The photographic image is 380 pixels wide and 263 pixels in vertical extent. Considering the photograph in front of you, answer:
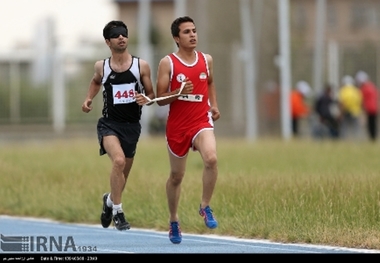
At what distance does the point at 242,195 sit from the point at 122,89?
2861 millimetres

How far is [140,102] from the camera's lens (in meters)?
13.4

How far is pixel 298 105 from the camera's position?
1516 inches

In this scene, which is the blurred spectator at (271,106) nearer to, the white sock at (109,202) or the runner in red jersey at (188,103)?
the white sock at (109,202)

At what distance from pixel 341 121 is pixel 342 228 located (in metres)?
23.9

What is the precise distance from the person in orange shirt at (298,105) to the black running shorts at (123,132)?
2414 cm

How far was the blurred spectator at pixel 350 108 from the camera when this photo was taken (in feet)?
121

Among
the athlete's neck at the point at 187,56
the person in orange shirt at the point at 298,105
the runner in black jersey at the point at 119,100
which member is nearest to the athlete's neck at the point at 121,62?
the runner in black jersey at the point at 119,100

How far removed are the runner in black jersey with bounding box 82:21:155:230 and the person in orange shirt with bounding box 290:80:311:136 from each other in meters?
24.2

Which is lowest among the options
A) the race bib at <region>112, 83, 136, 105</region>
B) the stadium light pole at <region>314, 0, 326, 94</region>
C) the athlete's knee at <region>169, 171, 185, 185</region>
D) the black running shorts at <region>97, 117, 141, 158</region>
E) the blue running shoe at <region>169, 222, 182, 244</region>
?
the blue running shoe at <region>169, 222, 182, 244</region>

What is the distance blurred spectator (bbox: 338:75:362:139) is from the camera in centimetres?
3684

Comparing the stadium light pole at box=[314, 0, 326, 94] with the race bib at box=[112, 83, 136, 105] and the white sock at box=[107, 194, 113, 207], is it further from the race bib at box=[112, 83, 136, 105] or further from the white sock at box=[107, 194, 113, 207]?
the race bib at box=[112, 83, 136, 105]

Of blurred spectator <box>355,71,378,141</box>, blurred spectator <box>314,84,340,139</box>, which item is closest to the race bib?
blurred spectator <box>355,71,378,141</box>

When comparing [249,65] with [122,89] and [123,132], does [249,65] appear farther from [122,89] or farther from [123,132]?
[122,89]

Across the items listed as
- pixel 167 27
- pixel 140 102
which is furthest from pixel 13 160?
pixel 167 27
